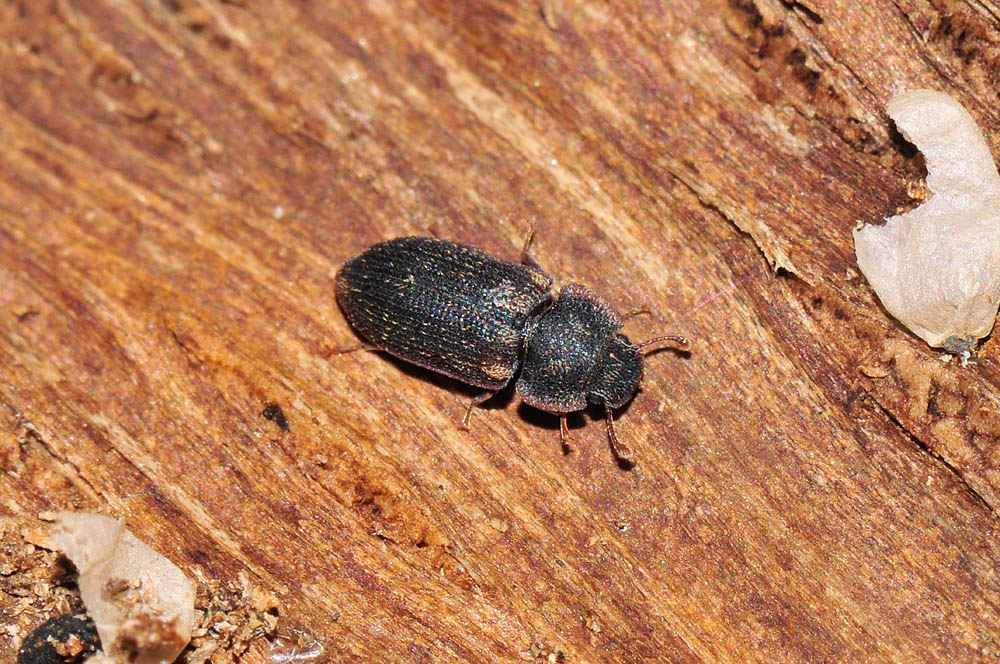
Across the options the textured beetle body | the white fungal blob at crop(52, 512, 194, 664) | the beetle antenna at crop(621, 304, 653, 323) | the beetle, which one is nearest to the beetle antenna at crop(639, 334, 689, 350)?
the beetle

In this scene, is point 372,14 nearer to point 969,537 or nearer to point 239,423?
point 239,423

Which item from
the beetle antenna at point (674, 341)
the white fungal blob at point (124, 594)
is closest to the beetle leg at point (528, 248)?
the beetle antenna at point (674, 341)

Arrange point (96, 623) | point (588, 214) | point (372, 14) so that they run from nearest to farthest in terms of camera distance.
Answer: point (96, 623), point (588, 214), point (372, 14)

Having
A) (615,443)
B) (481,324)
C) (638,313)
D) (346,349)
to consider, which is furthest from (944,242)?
(346,349)

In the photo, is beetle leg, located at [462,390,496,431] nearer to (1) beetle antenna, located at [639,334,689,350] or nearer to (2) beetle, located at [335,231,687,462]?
(2) beetle, located at [335,231,687,462]

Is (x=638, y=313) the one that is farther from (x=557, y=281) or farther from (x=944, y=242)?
(x=944, y=242)

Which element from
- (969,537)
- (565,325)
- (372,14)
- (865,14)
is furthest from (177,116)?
(969,537)
